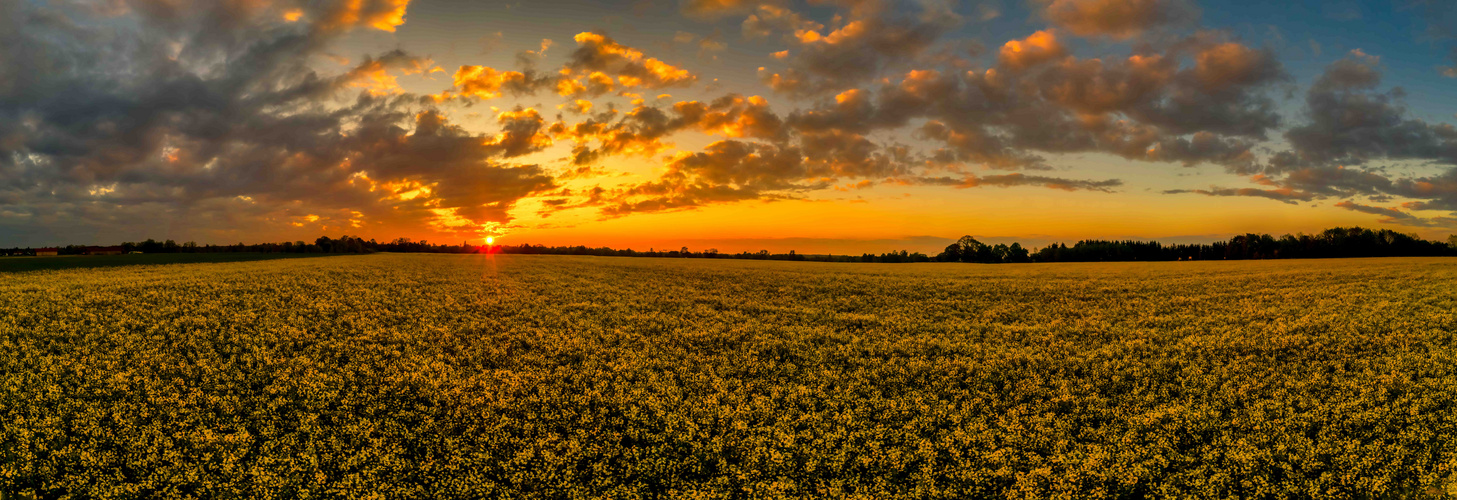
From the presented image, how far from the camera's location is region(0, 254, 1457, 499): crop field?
8.03 m

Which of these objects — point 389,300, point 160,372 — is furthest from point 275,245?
point 160,372

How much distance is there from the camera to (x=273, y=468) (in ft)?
27.2

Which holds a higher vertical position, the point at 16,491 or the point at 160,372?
the point at 160,372

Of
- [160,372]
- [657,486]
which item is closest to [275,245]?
[160,372]

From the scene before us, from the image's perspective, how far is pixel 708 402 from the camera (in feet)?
35.4

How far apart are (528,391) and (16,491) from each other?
688 centimetres

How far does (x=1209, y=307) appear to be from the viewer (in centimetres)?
2223

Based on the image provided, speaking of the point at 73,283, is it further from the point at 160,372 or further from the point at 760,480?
the point at 760,480

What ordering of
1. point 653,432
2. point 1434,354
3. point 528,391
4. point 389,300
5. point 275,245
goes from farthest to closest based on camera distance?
1. point 275,245
2. point 389,300
3. point 1434,354
4. point 528,391
5. point 653,432

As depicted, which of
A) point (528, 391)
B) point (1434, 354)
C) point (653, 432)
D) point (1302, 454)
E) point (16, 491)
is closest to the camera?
point (16, 491)

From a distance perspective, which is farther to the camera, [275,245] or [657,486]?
[275,245]

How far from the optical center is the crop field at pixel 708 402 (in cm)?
803

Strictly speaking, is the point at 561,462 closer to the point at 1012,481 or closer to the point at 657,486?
the point at 657,486

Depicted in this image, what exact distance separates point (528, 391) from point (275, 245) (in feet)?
265
